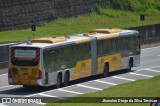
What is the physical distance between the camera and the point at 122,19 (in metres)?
76.6

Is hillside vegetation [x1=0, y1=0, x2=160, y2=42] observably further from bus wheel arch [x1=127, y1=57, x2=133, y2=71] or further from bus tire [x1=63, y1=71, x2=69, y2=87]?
bus tire [x1=63, y1=71, x2=69, y2=87]

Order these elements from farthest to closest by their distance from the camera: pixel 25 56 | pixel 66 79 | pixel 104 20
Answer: pixel 104 20
pixel 66 79
pixel 25 56

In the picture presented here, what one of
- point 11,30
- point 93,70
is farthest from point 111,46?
point 11,30

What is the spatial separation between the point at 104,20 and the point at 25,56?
41.2 metres

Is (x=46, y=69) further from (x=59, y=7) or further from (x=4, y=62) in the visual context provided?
(x=59, y=7)

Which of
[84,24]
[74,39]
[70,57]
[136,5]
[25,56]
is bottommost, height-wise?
[84,24]

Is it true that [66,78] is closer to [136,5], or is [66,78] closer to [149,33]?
[149,33]

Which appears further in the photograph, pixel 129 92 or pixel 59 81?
pixel 59 81

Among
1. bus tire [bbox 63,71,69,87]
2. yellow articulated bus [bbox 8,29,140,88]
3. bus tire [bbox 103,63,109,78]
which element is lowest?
bus tire [bbox 103,63,109,78]

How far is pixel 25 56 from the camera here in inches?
1316

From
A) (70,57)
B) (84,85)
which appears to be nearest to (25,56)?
(70,57)

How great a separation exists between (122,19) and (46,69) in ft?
144

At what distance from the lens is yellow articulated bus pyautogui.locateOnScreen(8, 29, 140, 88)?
109ft

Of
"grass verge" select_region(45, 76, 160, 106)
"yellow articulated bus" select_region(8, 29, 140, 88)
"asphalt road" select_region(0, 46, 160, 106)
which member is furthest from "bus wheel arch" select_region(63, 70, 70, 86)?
"grass verge" select_region(45, 76, 160, 106)
